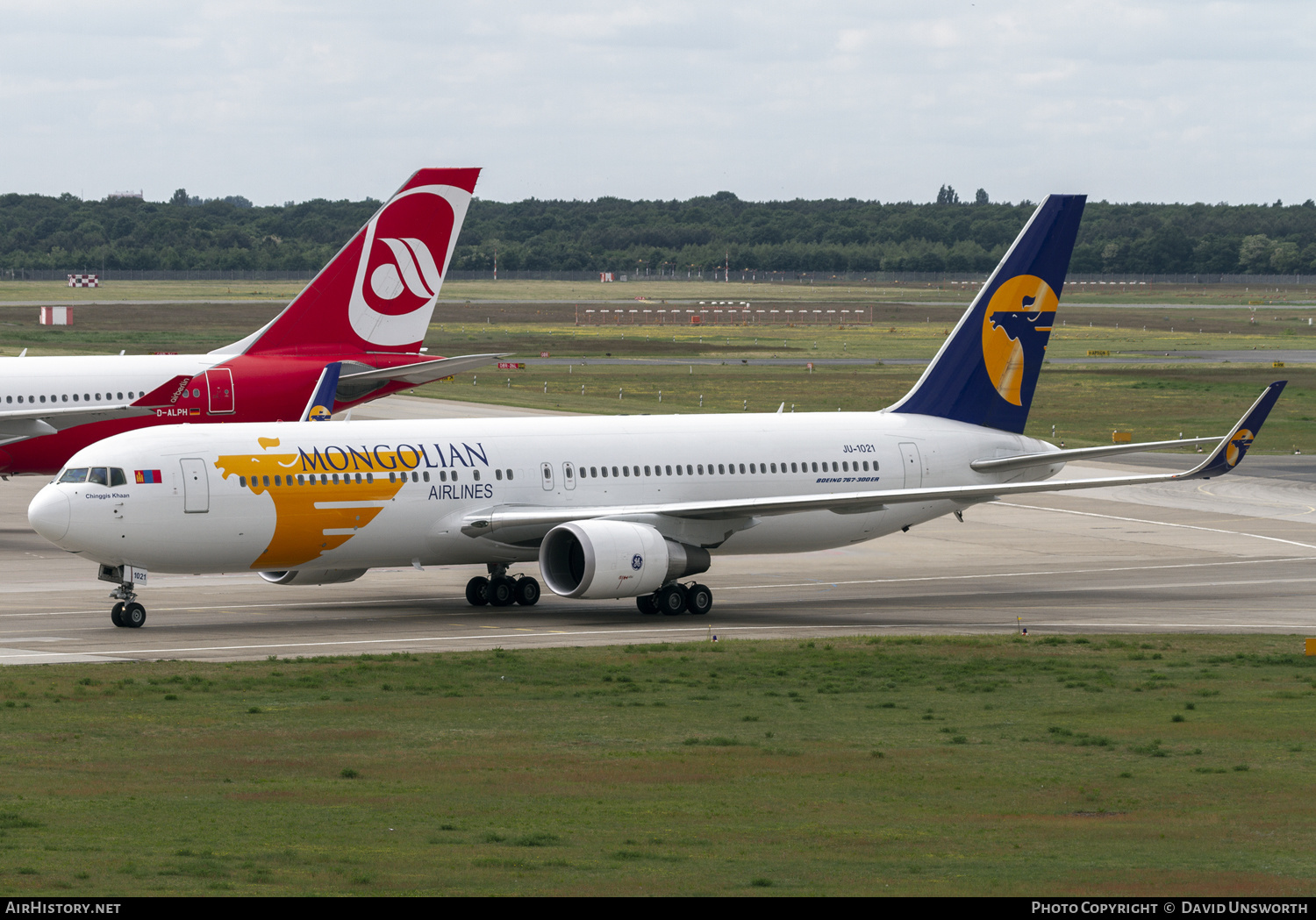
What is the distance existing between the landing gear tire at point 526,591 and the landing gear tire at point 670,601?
302 centimetres

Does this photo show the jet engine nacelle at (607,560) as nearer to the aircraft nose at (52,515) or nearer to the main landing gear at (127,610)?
the main landing gear at (127,610)

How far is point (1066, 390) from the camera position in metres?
102

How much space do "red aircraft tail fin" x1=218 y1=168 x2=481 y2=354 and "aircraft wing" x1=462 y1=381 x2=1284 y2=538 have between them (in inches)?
A: 601

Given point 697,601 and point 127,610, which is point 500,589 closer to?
point 697,601

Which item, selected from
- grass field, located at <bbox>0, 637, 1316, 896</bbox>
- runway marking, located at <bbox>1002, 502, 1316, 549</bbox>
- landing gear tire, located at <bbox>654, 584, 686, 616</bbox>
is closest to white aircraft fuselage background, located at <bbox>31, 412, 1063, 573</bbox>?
landing gear tire, located at <bbox>654, 584, 686, 616</bbox>

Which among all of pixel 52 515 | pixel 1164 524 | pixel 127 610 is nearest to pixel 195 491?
pixel 52 515

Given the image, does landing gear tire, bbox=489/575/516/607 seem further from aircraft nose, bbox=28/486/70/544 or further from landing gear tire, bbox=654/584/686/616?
aircraft nose, bbox=28/486/70/544

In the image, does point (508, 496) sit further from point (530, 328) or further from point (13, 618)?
point (530, 328)

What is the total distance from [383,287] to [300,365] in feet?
11.0

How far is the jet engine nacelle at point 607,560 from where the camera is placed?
38.2m

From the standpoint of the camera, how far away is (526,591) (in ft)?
137

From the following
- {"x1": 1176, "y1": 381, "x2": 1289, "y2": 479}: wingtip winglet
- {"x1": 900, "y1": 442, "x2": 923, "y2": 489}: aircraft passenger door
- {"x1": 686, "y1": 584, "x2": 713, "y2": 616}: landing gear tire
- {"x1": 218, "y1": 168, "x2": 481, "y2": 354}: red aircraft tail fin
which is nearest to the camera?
{"x1": 1176, "y1": 381, "x2": 1289, "y2": 479}: wingtip winglet

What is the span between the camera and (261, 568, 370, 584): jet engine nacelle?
3956 centimetres
